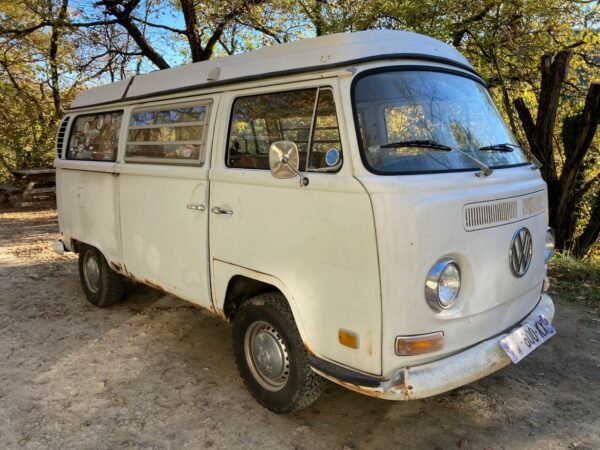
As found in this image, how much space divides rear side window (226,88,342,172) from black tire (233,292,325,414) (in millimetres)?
913

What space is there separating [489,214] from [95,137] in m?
4.03

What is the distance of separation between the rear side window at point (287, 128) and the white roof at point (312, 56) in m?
0.16

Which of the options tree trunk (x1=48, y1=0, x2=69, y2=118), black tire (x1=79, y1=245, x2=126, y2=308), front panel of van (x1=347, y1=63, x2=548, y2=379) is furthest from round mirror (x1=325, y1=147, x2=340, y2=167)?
tree trunk (x1=48, y1=0, x2=69, y2=118)

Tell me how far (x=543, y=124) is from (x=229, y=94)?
616cm

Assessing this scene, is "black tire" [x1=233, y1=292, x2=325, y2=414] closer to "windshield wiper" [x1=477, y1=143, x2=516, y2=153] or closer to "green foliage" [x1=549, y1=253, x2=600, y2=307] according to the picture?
"windshield wiper" [x1=477, y1=143, x2=516, y2=153]

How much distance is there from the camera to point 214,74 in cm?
346

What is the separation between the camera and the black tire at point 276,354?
295 cm

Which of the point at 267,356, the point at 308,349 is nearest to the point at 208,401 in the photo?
the point at 267,356

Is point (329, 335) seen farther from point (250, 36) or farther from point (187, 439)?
point (250, 36)

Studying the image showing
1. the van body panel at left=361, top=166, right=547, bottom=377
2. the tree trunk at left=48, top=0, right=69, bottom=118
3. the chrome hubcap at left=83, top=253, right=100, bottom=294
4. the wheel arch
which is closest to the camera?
the van body panel at left=361, top=166, right=547, bottom=377

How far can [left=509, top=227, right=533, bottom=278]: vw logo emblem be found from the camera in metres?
2.88

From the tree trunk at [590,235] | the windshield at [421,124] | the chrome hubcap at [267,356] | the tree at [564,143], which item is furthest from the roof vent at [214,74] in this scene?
the tree trunk at [590,235]

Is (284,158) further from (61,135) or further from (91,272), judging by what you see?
(61,135)

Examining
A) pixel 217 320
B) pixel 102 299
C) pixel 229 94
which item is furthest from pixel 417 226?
pixel 102 299
